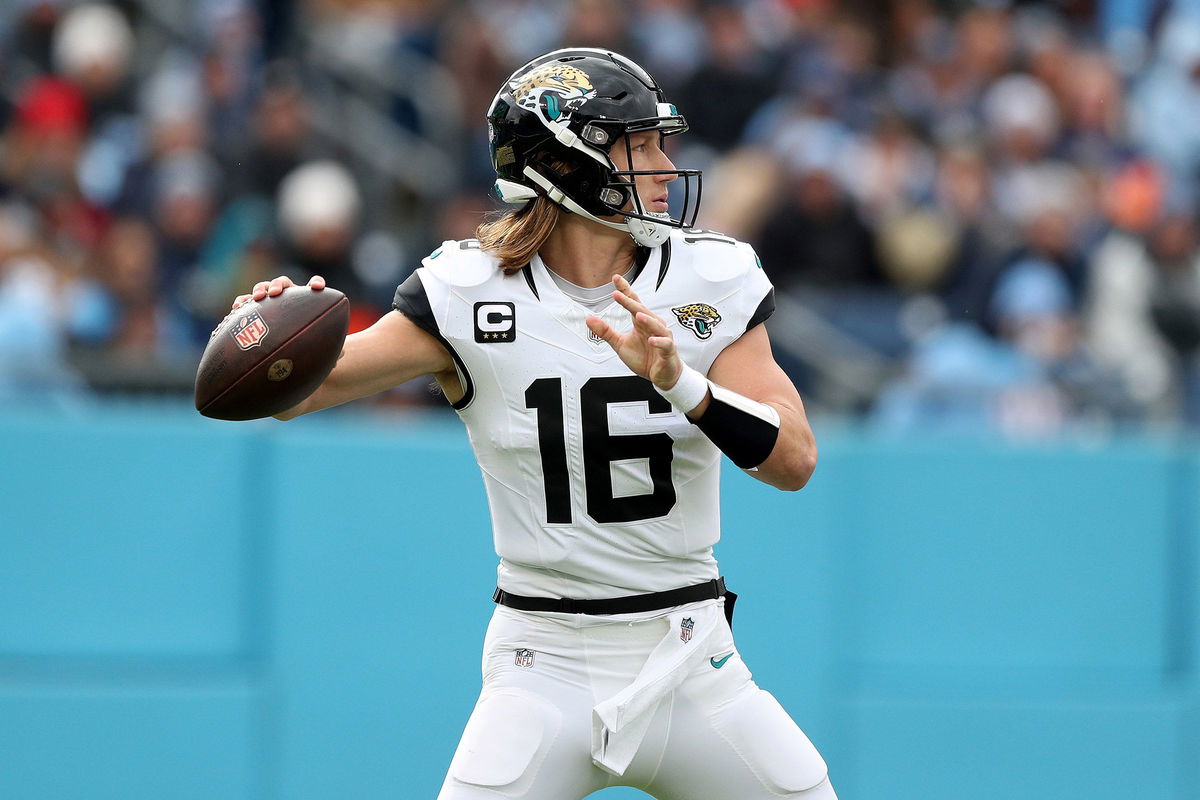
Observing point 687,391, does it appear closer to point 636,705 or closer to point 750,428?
point 750,428

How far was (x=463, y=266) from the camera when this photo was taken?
3.34 metres

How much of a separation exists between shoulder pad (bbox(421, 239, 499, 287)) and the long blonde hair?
0.02 metres

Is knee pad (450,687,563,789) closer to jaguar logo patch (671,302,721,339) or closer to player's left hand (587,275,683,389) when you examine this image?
player's left hand (587,275,683,389)

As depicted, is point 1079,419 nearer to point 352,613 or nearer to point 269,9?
point 352,613

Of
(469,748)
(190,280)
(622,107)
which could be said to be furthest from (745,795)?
(190,280)

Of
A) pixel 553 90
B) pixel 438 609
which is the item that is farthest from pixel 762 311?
pixel 438 609

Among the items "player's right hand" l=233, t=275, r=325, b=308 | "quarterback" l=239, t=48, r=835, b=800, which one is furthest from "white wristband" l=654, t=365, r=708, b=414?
"player's right hand" l=233, t=275, r=325, b=308

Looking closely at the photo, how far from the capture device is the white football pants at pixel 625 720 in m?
3.16

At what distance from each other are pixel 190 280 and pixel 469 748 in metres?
5.07

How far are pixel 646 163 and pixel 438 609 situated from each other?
2.27m

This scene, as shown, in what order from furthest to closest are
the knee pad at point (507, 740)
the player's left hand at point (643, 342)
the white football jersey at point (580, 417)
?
1. the white football jersey at point (580, 417)
2. the knee pad at point (507, 740)
3. the player's left hand at point (643, 342)

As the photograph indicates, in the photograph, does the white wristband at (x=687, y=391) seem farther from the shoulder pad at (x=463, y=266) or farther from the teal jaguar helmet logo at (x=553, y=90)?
the teal jaguar helmet logo at (x=553, y=90)

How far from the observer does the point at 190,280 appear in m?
7.74

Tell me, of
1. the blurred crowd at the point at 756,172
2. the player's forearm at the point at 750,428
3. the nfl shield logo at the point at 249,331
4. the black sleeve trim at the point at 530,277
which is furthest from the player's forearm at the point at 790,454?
the blurred crowd at the point at 756,172
